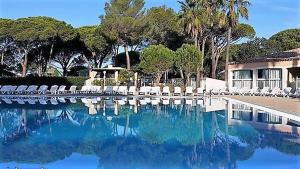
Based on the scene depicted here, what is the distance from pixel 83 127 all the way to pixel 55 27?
27118 mm

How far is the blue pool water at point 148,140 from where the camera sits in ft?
26.3

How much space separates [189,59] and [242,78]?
242 inches

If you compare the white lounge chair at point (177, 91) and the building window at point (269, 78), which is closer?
the white lounge chair at point (177, 91)

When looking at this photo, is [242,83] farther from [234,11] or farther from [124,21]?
[124,21]

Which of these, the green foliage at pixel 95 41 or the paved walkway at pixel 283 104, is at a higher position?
the green foliage at pixel 95 41

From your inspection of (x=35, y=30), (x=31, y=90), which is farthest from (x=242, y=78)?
(x=35, y=30)

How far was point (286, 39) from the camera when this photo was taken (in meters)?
49.2

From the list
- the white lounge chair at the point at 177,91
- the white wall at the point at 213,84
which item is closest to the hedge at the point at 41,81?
the white wall at the point at 213,84

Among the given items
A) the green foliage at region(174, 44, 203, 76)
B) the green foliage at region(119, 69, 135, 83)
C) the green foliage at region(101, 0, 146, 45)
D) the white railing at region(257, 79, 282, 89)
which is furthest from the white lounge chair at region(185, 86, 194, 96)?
the green foliage at region(101, 0, 146, 45)

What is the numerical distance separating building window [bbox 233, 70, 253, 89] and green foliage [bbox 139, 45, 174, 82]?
6.37 m

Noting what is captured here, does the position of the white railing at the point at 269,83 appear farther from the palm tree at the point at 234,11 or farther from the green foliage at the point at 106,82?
the green foliage at the point at 106,82

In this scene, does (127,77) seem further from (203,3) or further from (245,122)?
(245,122)

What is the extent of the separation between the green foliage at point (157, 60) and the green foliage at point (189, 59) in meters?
0.70

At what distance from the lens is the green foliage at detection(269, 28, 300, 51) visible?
48425 mm
